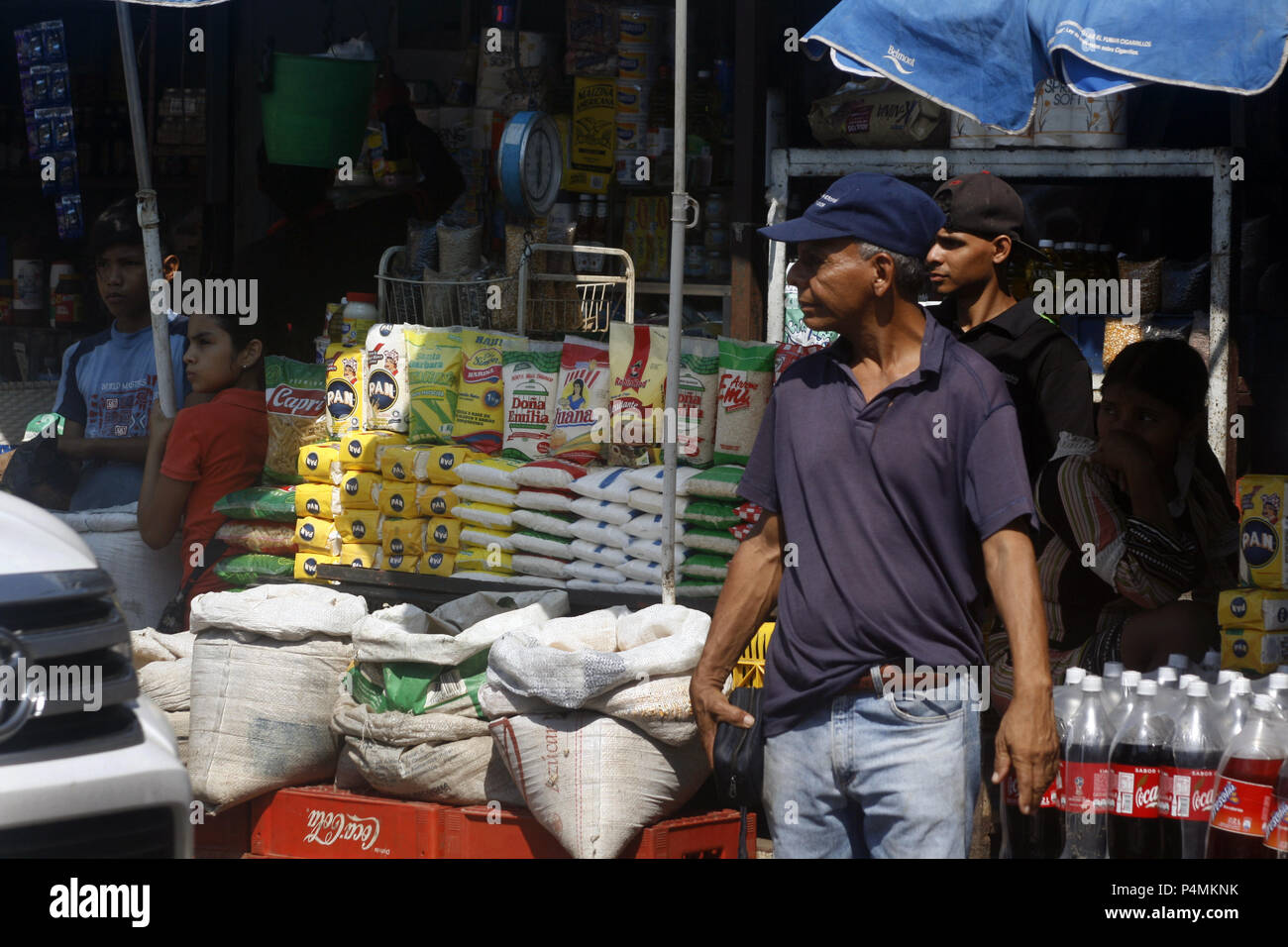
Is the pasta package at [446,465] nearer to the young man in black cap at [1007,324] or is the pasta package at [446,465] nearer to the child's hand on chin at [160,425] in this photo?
the child's hand on chin at [160,425]

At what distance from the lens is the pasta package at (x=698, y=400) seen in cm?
539

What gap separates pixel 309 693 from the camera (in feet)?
16.6

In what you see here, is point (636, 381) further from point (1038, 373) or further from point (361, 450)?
point (1038, 373)

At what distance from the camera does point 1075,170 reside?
6.38m

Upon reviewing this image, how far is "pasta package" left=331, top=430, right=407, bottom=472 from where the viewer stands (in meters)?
6.04

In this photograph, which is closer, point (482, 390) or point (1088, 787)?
point (1088, 787)

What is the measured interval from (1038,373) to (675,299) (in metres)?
1.36

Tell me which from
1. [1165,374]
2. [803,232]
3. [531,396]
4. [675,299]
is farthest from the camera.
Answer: [531,396]

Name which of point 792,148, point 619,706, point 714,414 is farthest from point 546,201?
point 619,706

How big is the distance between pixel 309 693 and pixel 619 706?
130 centimetres

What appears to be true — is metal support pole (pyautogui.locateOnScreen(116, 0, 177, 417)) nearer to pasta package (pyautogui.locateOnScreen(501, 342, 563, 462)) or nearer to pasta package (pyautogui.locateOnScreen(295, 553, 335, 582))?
pasta package (pyautogui.locateOnScreen(295, 553, 335, 582))

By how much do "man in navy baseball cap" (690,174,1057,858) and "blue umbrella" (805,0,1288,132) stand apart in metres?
0.87

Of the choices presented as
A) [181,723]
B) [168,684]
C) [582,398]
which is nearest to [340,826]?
[181,723]
